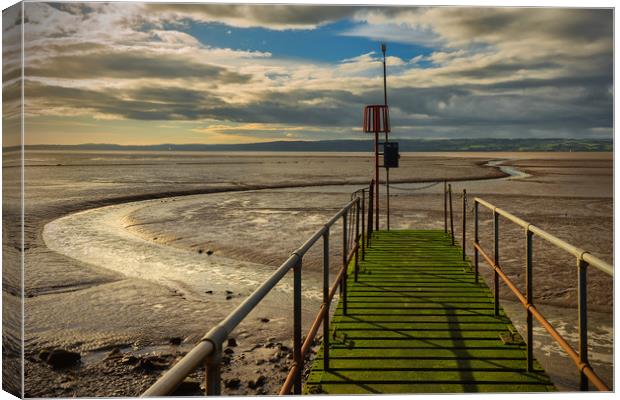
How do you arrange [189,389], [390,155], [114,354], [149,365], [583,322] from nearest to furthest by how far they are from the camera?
[583,322], [189,389], [149,365], [114,354], [390,155]

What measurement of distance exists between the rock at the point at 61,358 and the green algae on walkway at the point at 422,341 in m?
2.61

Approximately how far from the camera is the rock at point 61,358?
5.44 metres

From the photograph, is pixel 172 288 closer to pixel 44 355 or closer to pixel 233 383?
pixel 44 355

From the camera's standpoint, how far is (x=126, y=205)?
2102 cm

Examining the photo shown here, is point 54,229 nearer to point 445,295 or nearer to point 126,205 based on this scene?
point 126,205

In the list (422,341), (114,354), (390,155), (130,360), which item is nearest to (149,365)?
(130,360)

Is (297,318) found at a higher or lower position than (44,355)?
higher

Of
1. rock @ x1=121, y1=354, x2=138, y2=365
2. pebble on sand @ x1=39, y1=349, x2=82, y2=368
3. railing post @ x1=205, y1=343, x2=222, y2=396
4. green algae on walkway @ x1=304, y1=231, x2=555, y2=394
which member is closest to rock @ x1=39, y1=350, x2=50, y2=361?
pebble on sand @ x1=39, y1=349, x2=82, y2=368

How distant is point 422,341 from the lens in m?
4.82

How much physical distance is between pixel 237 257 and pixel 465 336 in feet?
22.1

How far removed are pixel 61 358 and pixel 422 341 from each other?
3486mm

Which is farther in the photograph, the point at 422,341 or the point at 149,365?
the point at 149,365

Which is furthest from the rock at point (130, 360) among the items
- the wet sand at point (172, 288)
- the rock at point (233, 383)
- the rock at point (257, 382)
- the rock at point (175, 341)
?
the rock at point (257, 382)

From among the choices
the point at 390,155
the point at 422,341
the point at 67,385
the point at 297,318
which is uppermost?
the point at 390,155
